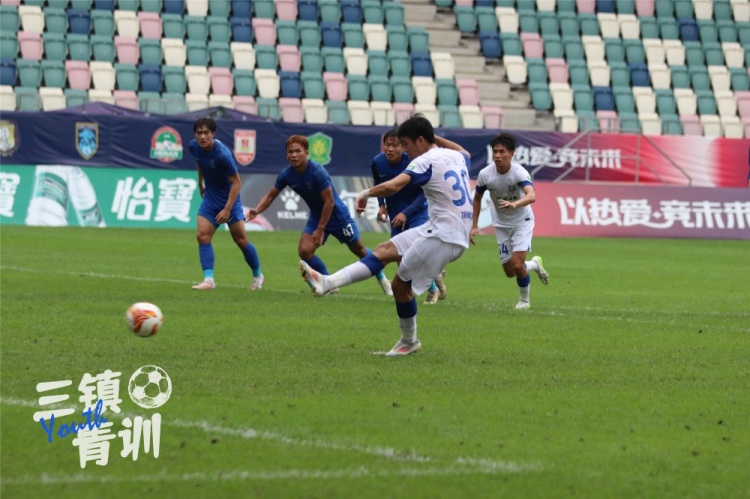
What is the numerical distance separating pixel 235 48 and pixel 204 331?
952 inches

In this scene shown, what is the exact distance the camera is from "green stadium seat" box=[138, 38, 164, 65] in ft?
110

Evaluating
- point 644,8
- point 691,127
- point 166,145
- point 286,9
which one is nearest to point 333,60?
point 286,9

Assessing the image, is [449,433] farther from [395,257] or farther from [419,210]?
[419,210]

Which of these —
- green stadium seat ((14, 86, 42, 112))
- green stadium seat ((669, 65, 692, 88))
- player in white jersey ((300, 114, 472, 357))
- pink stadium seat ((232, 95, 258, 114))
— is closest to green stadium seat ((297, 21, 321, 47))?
pink stadium seat ((232, 95, 258, 114))

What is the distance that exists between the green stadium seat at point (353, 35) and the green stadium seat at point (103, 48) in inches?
265

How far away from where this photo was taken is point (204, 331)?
11219 mm

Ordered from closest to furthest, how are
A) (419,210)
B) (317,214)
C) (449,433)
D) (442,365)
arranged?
(449,433) → (442,365) → (419,210) → (317,214)

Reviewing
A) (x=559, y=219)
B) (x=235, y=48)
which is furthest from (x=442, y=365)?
(x=235, y=48)

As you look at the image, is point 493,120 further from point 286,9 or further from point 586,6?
point 586,6

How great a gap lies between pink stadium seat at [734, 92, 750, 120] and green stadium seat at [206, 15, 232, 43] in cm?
1509

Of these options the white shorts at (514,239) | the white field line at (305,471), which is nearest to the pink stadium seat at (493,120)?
the white shorts at (514,239)

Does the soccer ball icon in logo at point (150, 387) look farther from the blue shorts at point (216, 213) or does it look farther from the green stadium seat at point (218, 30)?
the green stadium seat at point (218, 30)

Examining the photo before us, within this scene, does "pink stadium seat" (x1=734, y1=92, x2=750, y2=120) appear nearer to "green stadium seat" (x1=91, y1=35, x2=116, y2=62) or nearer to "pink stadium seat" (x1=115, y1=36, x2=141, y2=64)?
"pink stadium seat" (x1=115, y1=36, x2=141, y2=64)

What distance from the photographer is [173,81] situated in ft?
108
